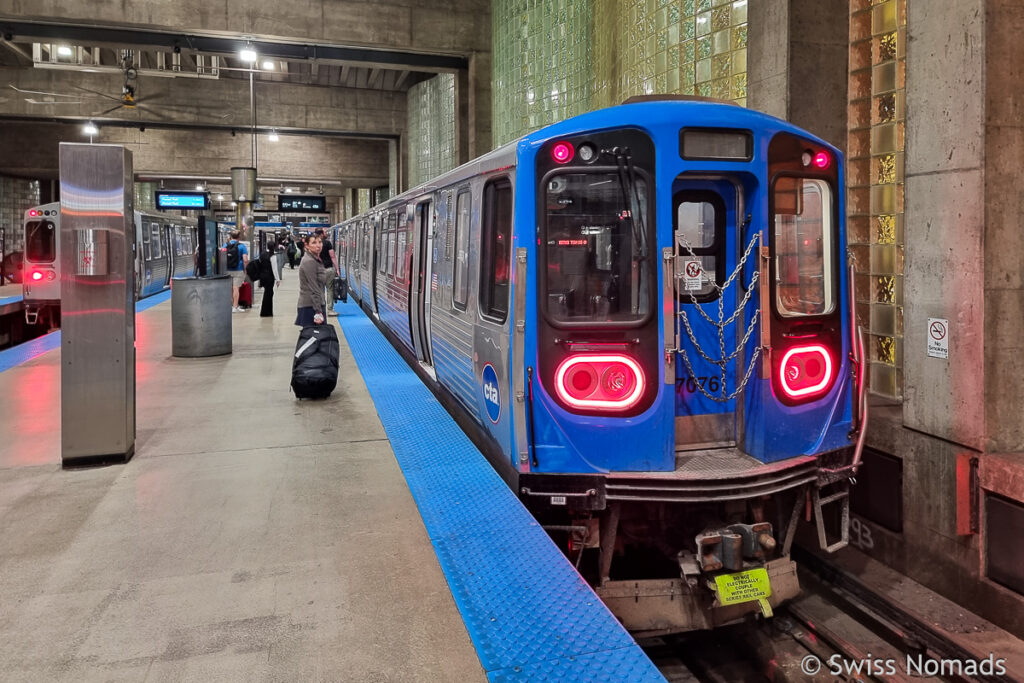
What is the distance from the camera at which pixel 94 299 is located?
5254 millimetres

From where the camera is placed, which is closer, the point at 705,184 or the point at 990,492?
the point at 705,184

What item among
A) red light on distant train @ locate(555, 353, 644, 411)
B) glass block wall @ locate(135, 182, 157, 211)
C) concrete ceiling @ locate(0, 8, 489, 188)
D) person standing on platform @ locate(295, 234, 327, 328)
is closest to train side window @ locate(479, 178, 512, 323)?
red light on distant train @ locate(555, 353, 644, 411)

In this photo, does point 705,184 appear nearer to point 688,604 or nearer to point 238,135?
point 688,604

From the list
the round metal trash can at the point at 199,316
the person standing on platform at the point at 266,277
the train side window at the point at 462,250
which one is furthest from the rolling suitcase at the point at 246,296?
the train side window at the point at 462,250

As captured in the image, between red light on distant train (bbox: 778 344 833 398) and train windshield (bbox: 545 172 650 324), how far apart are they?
3.14ft

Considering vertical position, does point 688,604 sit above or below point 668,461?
below

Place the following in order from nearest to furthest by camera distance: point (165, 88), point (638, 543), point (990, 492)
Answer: point (638, 543) → point (990, 492) → point (165, 88)

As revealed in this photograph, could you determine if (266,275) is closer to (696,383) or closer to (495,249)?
(495,249)

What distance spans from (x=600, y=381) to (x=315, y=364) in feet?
14.3

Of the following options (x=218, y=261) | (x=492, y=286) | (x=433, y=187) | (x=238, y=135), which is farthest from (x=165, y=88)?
(x=492, y=286)

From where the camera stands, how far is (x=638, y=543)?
4320 millimetres

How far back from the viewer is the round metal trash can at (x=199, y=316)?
10109 mm

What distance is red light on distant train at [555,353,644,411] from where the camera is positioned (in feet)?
13.0

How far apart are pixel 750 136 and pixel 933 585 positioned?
339cm
